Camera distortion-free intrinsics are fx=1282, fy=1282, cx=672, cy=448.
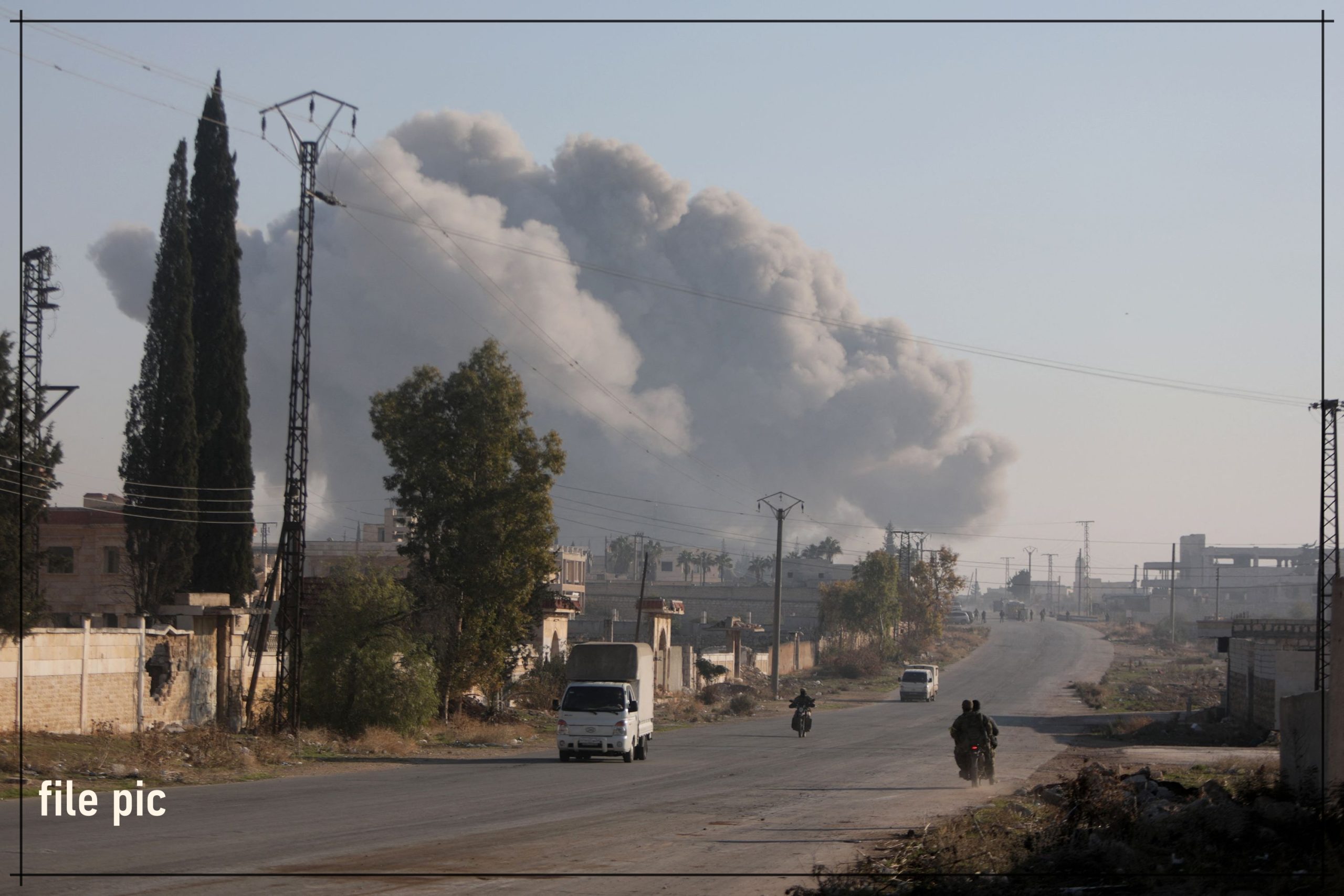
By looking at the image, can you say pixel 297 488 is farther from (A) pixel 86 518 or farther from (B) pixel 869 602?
(B) pixel 869 602

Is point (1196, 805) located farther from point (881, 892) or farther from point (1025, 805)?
point (881, 892)

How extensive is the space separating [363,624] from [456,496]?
7.08 meters

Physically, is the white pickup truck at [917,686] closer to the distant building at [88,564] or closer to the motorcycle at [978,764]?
the distant building at [88,564]

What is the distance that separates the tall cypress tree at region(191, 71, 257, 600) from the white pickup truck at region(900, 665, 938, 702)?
119ft

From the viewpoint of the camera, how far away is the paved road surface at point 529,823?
45.6 feet

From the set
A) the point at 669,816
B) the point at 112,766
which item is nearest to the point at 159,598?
the point at 112,766

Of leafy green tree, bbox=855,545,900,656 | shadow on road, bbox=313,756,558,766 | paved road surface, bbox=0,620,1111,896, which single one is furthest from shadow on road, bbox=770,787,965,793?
leafy green tree, bbox=855,545,900,656

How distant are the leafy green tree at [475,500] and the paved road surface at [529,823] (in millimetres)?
6946

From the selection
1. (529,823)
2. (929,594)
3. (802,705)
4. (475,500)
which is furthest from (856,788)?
(929,594)

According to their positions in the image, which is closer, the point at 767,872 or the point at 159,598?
the point at 767,872

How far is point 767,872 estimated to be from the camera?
14.6 meters

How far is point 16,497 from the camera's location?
34.2 m

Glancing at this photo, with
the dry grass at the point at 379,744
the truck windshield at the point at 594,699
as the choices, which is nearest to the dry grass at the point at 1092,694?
the truck windshield at the point at 594,699

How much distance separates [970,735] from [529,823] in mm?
10325
